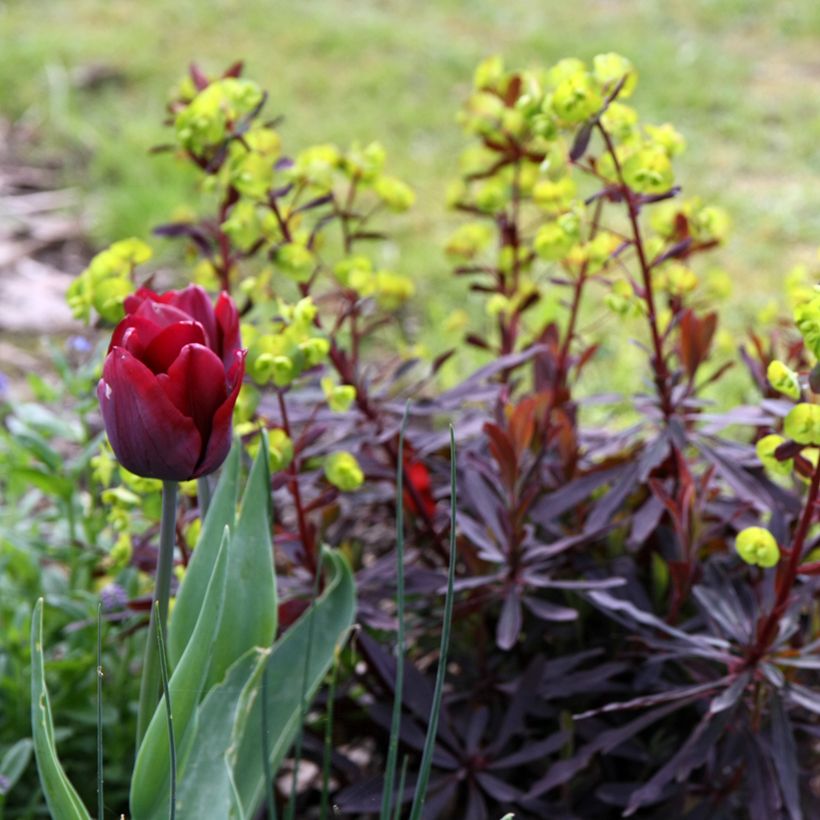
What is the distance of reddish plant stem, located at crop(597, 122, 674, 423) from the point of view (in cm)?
141

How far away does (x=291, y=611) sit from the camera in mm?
1509

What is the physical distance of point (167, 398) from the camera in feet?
3.41

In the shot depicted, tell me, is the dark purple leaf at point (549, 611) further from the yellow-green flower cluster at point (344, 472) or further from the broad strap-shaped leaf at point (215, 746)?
the broad strap-shaped leaf at point (215, 746)

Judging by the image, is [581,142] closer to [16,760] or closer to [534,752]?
[534,752]

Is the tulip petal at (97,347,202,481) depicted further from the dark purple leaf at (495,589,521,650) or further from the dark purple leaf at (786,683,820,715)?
the dark purple leaf at (786,683,820,715)

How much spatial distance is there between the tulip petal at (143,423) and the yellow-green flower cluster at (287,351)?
0.30 meters

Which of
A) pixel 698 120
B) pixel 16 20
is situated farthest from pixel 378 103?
pixel 16 20

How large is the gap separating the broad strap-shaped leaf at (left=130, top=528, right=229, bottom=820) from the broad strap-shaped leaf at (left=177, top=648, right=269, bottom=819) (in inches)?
1.6

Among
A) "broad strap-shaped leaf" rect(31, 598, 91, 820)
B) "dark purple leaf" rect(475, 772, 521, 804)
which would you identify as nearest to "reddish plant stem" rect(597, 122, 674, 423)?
"dark purple leaf" rect(475, 772, 521, 804)

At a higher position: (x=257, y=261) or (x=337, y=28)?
(x=337, y=28)

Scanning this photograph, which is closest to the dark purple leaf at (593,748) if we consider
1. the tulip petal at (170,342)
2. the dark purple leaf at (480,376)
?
the dark purple leaf at (480,376)

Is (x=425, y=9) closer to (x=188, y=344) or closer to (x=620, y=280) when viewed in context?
(x=620, y=280)

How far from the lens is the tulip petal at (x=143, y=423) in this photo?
3.39ft

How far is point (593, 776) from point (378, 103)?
12.0 feet
